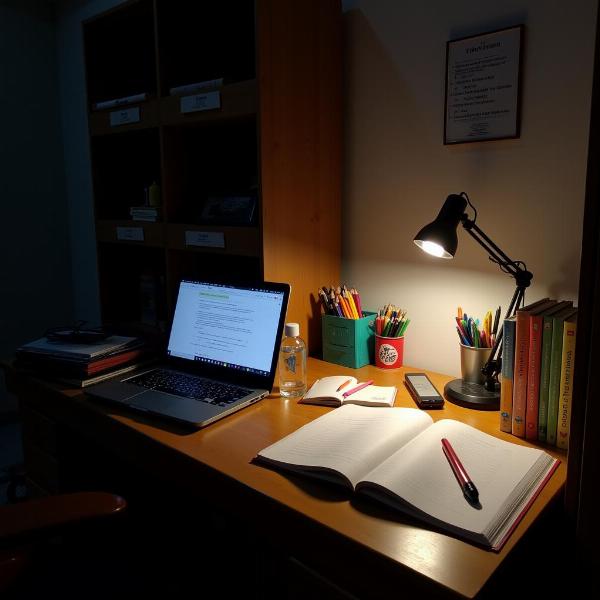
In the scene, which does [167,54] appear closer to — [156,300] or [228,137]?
[228,137]

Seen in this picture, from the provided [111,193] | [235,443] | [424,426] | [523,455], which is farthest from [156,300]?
[523,455]

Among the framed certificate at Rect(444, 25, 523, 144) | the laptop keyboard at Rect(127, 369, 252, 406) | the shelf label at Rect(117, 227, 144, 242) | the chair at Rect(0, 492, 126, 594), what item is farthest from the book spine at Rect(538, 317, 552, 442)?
the shelf label at Rect(117, 227, 144, 242)

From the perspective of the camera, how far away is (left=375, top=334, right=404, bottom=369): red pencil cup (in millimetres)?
1489

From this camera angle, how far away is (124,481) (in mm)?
1827

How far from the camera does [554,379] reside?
1.04 meters

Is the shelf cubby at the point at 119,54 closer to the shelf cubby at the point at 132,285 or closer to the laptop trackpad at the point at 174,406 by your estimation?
the shelf cubby at the point at 132,285

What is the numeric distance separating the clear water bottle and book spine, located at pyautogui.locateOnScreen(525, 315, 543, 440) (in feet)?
1.69

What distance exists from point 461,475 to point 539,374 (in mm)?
299

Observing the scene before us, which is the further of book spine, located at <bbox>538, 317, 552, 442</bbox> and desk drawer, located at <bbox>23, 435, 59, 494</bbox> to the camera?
desk drawer, located at <bbox>23, 435, 59, 494</bbox>

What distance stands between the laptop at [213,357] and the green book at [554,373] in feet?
1.96

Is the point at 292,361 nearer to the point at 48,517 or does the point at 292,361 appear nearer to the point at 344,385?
the point at 344,385

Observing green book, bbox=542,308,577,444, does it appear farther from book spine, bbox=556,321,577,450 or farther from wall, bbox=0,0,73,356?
wall, bbox=0,0,73,356

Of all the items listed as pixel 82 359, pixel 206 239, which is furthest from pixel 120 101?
pixel 82 359

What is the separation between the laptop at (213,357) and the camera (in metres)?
1.26
